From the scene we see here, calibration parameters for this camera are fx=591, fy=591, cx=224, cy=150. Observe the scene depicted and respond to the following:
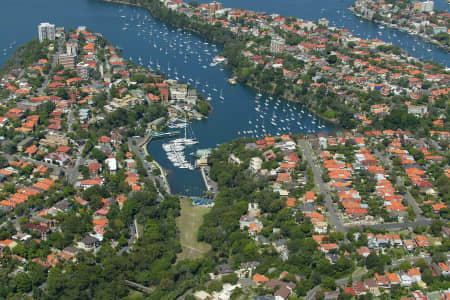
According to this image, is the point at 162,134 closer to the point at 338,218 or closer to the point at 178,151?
the point at 178,151

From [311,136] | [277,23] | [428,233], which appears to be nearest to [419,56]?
[277,23]

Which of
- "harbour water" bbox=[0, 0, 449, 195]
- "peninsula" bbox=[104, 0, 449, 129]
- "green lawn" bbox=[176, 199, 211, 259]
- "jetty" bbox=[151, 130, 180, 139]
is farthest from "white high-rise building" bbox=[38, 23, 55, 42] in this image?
"green lawn" bbox=[176, 199, 211, 259]

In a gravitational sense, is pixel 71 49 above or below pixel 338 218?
above

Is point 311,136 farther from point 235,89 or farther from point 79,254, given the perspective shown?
point 79,254

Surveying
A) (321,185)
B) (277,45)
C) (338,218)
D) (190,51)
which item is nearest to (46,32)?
(190,51)

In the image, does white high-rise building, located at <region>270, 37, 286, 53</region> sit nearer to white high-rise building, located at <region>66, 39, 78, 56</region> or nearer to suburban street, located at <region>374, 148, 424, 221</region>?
white high-rise building, located at <region>66, 39, 78, 56</region>

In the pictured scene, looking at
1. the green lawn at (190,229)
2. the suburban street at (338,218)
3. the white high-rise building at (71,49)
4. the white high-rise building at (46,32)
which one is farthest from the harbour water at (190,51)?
the suburban street at (338,218)

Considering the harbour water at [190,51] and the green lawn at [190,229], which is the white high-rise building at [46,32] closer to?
the harbour water at [190,51]
